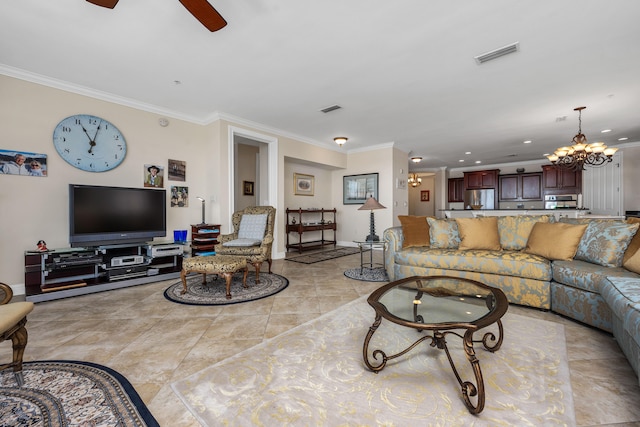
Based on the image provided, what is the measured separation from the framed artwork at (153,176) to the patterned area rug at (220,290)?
1.55m

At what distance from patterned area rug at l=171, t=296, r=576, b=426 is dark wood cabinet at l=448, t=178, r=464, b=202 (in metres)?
8.47

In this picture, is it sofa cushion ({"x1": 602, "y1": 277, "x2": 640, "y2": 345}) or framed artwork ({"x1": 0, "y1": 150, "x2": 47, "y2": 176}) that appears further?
framed artwork ({"x1": 0, "y1": 150, "x2": 47, "y2": 176})

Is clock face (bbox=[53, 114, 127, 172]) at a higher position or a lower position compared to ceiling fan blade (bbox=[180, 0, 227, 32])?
lower

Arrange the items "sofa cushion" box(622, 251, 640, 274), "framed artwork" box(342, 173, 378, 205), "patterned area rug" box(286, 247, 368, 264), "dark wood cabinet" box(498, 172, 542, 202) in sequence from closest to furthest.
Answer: "sofa cushion" box(622, 251, 640, 274)
"patterned area rug" box(286, 247, 368, 264)
"framed artwork" box(342, 173, 378, 205)
"dark wood cabinet" box(498, 172, 542, 202)

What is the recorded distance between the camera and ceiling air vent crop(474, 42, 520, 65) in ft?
8.59

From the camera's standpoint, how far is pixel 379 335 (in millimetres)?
2098

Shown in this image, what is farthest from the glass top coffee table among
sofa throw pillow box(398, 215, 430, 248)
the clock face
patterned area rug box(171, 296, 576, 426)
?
the clock face

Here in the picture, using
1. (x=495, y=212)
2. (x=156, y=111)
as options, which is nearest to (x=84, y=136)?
(x=156, y=111)

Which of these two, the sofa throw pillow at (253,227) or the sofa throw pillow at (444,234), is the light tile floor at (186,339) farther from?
the sofa throw pillow at (253,227)

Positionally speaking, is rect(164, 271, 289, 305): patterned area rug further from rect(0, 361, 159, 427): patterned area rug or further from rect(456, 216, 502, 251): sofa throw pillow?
rect(456, 216, 502, 251): sofa throw pillow

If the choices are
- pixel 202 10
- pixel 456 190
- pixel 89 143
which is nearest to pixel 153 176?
pixel 89 143

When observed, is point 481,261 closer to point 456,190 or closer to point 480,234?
point 480,234

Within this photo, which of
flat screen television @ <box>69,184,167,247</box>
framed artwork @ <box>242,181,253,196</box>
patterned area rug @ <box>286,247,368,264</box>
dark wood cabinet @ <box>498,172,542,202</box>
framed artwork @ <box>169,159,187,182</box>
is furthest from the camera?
dark wood cabinet @ <box>498,172,542,202</box>

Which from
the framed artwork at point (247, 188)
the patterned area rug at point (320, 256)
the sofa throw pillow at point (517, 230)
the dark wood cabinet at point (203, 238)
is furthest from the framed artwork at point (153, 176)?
the sofa throw pillow at point (517, 230)
